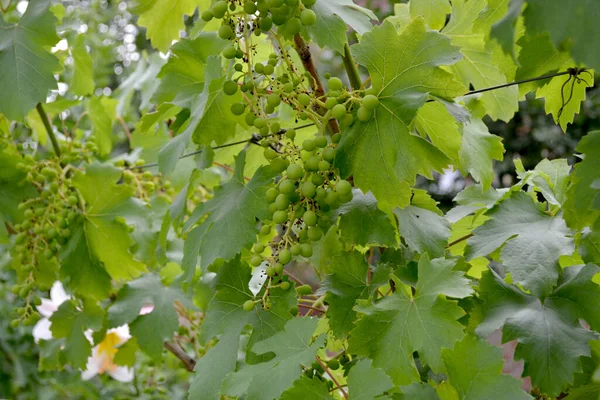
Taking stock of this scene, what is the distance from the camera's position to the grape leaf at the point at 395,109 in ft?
2.39

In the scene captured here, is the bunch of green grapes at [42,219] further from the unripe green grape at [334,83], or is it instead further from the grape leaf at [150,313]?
the unripe green grape at [334,83]

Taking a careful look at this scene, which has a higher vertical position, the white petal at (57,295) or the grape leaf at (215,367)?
the grape leaf at (215,367)

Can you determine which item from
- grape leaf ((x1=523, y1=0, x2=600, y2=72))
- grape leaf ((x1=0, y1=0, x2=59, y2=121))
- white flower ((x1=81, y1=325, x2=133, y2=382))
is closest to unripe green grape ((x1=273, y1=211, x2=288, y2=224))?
grape leaf ((x1=523, y1=0, x2=600, y2=72))

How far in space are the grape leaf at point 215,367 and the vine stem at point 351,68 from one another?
13.9 inches

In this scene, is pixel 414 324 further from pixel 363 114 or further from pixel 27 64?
pixel 27 64

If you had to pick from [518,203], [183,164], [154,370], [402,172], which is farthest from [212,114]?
[154,370]

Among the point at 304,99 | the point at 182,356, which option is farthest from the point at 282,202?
the point at 182,356

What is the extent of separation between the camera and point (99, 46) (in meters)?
2.53

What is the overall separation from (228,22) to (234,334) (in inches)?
15.5

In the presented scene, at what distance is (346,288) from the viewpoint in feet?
2.71

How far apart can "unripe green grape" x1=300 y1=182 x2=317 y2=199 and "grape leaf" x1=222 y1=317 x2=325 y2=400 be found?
14 cm

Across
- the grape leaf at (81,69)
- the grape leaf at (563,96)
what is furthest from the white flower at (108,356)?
the grape leaf at (563,96)

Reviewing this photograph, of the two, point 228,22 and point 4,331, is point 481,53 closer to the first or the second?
point 228,22

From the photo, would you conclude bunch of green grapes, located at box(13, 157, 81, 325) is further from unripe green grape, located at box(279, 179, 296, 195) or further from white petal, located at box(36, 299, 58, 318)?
unripe green grape, located at box(279, 179, 296, 195)
